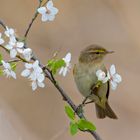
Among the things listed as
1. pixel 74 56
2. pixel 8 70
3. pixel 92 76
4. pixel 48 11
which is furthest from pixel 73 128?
pixel 74 56

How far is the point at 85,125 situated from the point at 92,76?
98 centimetres

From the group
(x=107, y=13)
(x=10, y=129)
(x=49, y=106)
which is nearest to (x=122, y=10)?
(x=107, y=13)

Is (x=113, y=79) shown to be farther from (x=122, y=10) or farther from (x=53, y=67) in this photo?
(x=122, y=10)

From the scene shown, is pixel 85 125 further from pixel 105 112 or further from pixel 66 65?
pixel 105 112

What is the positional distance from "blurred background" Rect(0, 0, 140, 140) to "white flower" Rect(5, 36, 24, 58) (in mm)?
3421

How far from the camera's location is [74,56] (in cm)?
702

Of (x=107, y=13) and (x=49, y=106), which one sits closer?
(x=49, y=106)

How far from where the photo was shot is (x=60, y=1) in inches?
307

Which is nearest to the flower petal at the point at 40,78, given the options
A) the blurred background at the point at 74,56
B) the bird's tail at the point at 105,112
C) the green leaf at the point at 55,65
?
the green leaf at the point at 55,65

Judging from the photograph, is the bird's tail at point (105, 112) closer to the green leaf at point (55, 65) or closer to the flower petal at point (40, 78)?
the green leaf at point (55, 65)

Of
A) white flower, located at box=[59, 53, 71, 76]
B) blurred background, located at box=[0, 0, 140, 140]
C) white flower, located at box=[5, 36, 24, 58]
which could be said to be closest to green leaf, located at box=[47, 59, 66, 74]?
white flower, located at box=[59, 53, 71, 76]

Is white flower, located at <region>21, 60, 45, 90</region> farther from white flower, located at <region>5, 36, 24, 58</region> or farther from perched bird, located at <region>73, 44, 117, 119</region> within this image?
perched bird, located at <region>73, 44, 117, 119</region>

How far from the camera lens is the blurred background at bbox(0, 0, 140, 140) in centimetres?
678

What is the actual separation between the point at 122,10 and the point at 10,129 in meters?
3.17
